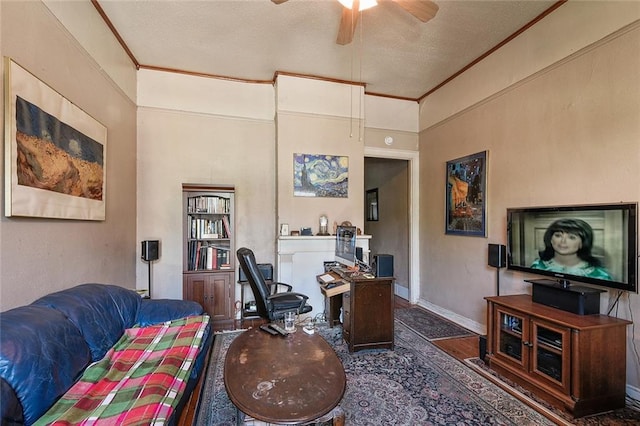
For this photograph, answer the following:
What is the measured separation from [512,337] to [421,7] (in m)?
2.81

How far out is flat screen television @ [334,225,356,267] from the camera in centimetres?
341

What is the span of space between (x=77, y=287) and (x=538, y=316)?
3501 mm

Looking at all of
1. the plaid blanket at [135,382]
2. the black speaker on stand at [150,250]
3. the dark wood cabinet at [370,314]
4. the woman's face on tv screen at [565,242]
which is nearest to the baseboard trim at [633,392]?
the woman's face on tv screen at [565,242]

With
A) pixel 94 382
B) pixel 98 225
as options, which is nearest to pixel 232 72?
pixel 98 225

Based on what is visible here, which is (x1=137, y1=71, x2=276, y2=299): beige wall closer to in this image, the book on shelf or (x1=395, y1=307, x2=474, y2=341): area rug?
the book on shelf

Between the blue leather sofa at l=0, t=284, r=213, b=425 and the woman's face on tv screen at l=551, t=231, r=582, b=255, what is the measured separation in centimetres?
307

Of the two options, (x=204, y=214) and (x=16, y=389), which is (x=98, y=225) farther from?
(x=16, y=389)

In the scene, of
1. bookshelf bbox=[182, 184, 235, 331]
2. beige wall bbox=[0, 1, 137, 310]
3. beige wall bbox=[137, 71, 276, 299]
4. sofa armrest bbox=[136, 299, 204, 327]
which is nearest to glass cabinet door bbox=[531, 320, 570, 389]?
sofa armrest bbox=[136, 299, 204, 327]

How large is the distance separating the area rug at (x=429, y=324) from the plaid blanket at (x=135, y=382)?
8.52 feet

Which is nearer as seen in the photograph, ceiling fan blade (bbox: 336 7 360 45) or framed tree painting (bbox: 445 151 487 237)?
ceiling fan blade (bbox: 336 7 360 45)

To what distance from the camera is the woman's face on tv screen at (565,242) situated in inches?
90.3

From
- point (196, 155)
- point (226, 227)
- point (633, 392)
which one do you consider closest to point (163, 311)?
point (226, 227)

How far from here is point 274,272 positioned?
406 cm

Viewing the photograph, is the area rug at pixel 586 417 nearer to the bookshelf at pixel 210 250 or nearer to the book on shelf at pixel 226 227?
the bookshelf at pixel 210 250
